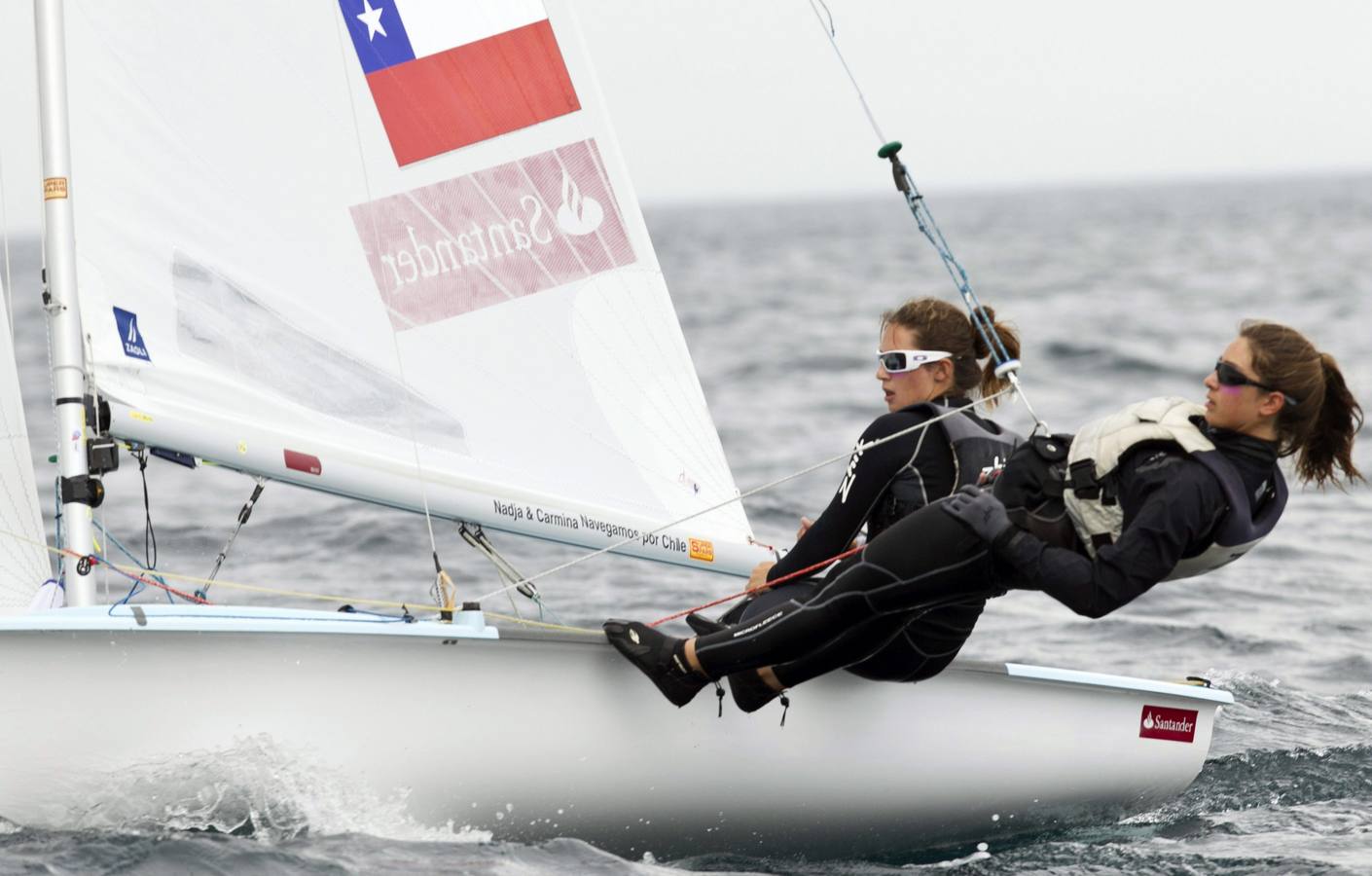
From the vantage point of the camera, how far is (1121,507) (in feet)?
10.1

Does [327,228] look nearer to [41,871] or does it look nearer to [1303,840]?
[41,871]

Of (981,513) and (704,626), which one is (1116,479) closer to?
(981,513)

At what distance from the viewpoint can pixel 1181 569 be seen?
3162mm

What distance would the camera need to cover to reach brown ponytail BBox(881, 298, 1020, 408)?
3502 millimetres

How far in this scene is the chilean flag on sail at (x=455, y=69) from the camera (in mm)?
3691

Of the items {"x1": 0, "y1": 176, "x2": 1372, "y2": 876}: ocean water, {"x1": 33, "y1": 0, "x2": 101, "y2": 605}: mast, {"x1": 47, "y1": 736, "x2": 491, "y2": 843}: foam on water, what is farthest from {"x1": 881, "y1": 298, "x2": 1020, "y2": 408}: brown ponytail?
{"x1": 33, "y1": 0, "x2": 101, "y2": 605}: mast

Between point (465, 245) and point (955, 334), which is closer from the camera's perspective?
point (955, 334)

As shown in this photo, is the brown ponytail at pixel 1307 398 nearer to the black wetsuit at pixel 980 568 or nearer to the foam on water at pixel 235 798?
the black wetsuit at pixel 980 568

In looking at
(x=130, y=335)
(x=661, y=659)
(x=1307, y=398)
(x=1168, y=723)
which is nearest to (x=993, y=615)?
(x=1168, y=723)

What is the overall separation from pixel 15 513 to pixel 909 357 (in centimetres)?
190

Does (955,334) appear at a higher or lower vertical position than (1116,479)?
higher

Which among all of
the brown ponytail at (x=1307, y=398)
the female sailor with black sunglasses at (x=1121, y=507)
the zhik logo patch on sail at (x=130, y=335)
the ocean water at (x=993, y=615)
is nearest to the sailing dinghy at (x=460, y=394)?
the zhik logo patch on sail at (x=130, y=335)

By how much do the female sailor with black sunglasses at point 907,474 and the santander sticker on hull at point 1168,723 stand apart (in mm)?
577

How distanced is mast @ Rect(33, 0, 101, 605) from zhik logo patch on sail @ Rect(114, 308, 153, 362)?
79 millimetres
